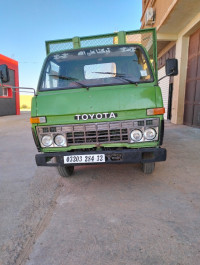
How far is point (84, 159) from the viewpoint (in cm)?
287

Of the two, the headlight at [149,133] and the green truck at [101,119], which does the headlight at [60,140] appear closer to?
the green truck at [101,119]

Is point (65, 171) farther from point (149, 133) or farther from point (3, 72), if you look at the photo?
point (3, 72)

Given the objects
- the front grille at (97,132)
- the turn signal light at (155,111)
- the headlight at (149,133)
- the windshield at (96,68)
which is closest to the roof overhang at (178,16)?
the windshield at (96,68)

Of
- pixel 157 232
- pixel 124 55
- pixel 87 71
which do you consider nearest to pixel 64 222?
pixel 157 232

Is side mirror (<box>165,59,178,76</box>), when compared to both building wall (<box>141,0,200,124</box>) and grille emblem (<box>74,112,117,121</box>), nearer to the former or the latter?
grille emblem (<box>74,112,117,121</box>)

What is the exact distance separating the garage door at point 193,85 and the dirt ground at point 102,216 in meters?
4.95

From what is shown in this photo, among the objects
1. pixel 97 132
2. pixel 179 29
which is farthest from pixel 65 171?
pixel 179 29

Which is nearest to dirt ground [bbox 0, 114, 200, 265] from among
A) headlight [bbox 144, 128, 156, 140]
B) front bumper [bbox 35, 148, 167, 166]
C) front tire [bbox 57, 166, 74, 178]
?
front tire [bbox 57, 166, 74, 178]

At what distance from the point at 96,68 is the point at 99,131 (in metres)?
1.24

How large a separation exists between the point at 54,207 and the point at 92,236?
85cm

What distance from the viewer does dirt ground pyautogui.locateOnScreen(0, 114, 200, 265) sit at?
1821mm

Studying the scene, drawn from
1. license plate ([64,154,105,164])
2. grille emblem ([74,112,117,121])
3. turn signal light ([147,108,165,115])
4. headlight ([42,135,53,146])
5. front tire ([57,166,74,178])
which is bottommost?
front tire ([57,166,74,178])

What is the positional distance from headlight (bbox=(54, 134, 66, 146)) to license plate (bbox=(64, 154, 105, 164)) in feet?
0.73

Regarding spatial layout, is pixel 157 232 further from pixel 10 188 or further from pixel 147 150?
pixel 10 188
